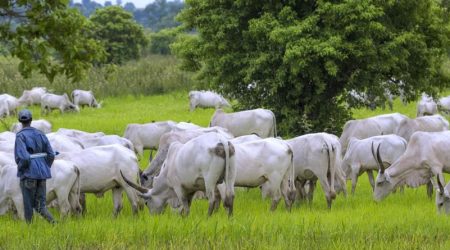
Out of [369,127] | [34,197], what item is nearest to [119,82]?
[369,127]

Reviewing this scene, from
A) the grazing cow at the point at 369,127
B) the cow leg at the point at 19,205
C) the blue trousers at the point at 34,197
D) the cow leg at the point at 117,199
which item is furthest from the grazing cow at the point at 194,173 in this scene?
the grazing cow at the point at 369,127

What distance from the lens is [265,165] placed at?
14281mm

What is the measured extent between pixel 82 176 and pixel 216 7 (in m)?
11.9

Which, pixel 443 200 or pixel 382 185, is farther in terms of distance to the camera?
pixel 382 185

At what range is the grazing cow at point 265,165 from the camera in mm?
14211

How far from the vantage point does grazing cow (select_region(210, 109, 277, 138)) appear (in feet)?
73.4

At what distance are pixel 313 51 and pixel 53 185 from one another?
36.4 ft

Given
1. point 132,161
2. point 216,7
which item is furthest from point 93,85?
point 132,161

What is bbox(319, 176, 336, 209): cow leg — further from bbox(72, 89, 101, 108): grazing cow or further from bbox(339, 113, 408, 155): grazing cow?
bbox(72, 89, 101, 108): grazing cow

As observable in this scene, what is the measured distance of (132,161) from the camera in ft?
47.2

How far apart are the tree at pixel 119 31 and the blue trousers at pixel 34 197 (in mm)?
42025

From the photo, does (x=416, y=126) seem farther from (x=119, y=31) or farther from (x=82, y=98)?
(x=119, y=31)

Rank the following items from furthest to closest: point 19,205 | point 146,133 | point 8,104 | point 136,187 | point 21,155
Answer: point 8,104 < point 146,133 < point 136,187 < point 19,205 < point 21,155

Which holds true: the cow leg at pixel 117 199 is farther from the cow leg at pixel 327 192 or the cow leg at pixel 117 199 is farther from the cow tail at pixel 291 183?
the cow leg at pixel 327 192
